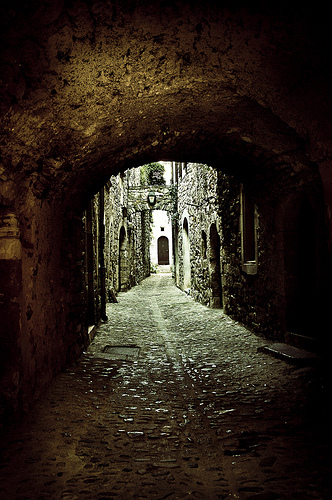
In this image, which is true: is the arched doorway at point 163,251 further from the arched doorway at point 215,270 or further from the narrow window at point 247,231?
the narrow window at point 247,231

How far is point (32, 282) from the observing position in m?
3.26

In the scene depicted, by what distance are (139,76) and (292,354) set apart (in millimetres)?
3538

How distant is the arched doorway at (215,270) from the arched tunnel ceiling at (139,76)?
533 cm

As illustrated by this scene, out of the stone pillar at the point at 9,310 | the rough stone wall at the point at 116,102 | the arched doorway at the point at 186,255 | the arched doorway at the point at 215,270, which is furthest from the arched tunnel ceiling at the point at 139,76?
the arched doorway at the point at 186,255

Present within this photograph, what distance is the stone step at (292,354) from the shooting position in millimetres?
4211

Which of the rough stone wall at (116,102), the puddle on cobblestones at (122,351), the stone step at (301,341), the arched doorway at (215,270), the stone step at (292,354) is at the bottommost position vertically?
the puddle on cobblestones at (122,351)

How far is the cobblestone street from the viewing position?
211 cm

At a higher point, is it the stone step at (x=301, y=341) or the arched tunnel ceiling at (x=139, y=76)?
the arched tunnel ceiling at (x=139, y=76)

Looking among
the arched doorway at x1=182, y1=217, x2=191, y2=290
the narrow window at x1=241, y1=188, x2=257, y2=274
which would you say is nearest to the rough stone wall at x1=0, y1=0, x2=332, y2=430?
the narrow window at x1=241, y1=188, x2=257, y2=274

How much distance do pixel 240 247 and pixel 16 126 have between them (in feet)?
16.2

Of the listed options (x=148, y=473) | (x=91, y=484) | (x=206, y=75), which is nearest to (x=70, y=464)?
(x=91, y=484)

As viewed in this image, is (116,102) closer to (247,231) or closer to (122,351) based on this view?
(122,351)

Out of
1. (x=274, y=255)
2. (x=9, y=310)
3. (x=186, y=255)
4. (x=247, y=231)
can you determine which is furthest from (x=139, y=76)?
(x=186, y=255)

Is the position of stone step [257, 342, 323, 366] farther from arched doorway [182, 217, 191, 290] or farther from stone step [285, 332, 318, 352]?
arched doorway [182, 217, 191, 290]
